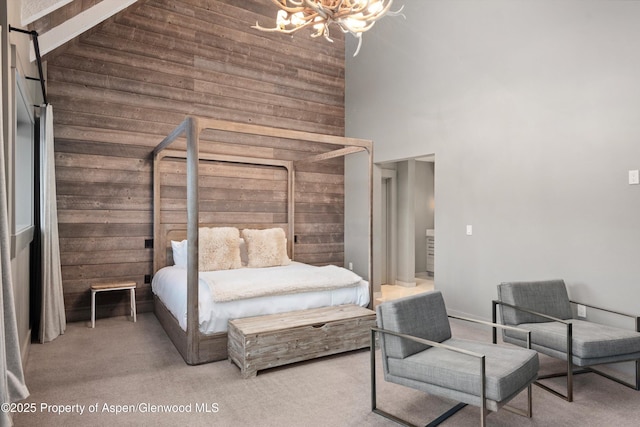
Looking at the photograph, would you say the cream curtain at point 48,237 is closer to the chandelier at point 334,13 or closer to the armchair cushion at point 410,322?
the chandelier at point 334,13

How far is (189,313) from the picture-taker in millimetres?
3193

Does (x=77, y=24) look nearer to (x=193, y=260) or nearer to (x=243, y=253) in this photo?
(x=193, y=260)

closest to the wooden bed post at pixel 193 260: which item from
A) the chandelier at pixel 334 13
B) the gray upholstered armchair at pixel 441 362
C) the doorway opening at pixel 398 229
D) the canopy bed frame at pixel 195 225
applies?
the canopy bed frame at pixel 195 225

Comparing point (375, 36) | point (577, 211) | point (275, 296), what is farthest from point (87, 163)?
point (577, 211)

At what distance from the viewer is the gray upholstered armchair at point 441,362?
6.71 ft

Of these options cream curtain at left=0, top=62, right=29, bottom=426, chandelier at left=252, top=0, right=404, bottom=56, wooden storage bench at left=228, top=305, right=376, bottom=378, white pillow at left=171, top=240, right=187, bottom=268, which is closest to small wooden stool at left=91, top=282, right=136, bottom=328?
white pillow at left=171, top=240, right=187, bottom=268

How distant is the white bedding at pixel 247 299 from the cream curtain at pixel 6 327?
1442 millimetres

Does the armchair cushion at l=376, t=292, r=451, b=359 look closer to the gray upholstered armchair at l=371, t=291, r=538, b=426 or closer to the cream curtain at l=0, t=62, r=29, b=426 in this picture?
the gray upholstered armchair at l=371, t=291, r=538, b=426

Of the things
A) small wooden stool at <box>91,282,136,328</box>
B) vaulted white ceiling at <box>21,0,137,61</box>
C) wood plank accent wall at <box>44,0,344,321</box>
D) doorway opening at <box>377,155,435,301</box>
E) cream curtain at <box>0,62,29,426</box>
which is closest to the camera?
cream curtain at <box>0,62,29,426</box>

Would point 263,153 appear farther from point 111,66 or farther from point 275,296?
point 275,296

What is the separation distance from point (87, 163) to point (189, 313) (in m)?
2.49

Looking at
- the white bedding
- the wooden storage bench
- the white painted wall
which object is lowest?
the wooden storage bench

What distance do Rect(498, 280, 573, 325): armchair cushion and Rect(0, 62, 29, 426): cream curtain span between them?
10.3 ft

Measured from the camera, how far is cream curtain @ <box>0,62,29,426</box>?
1578 mm
